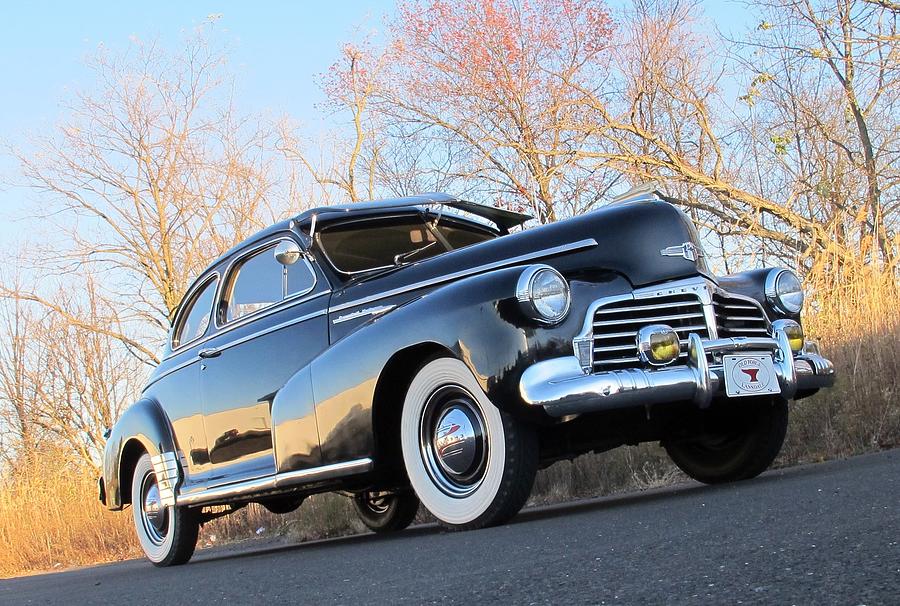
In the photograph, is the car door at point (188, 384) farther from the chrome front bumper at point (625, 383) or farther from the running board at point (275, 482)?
→ the chrome front bumper at point (625, 383)

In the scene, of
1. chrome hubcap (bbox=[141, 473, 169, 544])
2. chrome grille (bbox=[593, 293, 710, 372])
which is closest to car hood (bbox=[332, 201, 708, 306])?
chrome grille (bbox=[593, 293, 710, 372])

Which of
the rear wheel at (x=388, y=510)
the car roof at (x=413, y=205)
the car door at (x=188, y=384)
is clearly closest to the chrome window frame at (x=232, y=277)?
the car door at (x=188, y=384)

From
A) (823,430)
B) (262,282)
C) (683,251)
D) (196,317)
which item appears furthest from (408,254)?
(823,430)

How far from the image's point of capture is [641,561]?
2.77 m

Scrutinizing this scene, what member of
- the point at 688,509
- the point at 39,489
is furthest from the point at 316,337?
the point at 39,489

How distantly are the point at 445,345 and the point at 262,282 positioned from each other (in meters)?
2.21

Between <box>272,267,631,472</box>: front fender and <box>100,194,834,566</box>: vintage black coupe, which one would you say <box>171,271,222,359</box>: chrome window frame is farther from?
<box>272,267,631,472</box>: front fender

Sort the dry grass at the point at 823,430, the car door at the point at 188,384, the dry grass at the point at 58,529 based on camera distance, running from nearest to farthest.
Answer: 1. the car door at the point at 188,384
2. the dry grass at the point at 823,430
3. the dry grass at the point at 58,529

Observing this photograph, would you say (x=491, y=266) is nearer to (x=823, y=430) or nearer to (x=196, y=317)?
(x=196, y=317)

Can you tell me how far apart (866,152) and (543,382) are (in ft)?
36.6

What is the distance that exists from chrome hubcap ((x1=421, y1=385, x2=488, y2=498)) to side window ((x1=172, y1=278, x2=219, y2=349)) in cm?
256

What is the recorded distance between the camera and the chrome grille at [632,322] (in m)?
4.48

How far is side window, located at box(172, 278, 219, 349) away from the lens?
6891 millimetres

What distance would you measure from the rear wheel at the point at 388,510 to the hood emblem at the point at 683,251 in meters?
2.82
